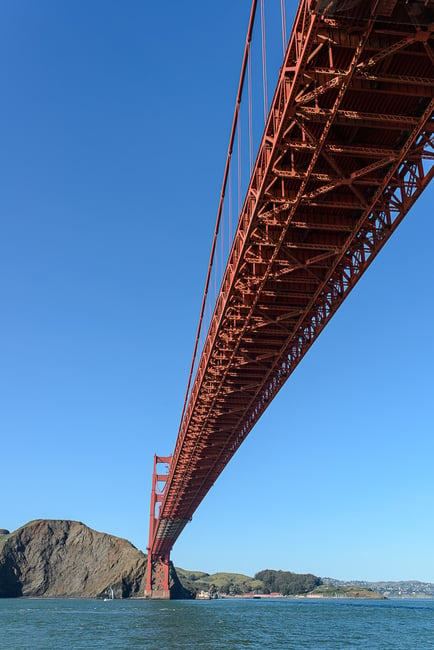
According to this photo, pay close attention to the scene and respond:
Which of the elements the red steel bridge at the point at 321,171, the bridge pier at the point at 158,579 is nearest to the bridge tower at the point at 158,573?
the bridge pier at the point at 158,579

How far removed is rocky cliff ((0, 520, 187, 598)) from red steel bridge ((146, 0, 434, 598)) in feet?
291

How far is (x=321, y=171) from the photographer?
13078 millimetres

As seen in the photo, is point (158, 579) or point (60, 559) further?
point (60, 559)

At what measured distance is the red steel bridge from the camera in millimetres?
9242

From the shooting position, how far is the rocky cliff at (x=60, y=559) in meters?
107

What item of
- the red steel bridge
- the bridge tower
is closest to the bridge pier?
the bridge tower

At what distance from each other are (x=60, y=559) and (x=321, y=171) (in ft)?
391

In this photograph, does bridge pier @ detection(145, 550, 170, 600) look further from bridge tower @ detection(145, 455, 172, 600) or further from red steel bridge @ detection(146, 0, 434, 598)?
red steel bridge @ detection(146, 0, 434, 598)

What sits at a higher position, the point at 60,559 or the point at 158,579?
the point at 60,559

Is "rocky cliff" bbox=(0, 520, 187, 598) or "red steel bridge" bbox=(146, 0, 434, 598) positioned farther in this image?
"rocky cliff" bbox=(0, 520, 187, 598)

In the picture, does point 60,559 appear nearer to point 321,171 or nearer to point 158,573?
point 158,573

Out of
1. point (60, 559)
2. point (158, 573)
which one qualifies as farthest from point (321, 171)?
point (60, 559)

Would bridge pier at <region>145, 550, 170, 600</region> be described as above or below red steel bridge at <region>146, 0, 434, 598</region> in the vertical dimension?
below

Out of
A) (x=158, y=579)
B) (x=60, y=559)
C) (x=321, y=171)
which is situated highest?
(x=60, y=559)
